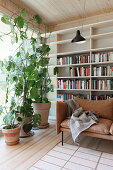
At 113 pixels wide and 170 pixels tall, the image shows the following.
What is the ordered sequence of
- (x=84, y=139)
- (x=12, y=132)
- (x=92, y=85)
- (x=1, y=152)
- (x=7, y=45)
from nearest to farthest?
1. (x=1, y=152)
2. (x=12, y=132)
3. (x=84, y=139)
4. (x=7, y=45)
5. (x=92, y=85)

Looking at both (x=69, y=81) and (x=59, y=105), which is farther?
(x=69, y=81)

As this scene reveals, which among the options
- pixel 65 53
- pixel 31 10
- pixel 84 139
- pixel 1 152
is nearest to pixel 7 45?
pixel 31 10

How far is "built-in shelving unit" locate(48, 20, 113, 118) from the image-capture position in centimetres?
Result: 329

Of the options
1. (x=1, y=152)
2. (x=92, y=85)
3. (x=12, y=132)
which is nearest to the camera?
(x=1, y=152)

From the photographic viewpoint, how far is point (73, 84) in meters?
3.58

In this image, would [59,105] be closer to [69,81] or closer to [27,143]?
[27,143]

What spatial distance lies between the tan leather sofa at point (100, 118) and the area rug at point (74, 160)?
273 mm

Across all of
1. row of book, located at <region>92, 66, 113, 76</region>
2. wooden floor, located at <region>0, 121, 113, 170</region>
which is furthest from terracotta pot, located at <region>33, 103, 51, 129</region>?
row of book, located at <region>92, 66, 113, 76</region>

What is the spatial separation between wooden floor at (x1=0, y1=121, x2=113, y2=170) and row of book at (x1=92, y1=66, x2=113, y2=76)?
4.95ft

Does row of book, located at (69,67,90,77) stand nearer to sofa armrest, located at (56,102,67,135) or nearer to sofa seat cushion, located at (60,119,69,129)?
sofa armrest, located at (56,102,67,135)

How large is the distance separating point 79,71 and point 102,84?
68 cm

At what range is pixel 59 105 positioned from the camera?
2.39m

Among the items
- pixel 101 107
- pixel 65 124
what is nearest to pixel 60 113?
pixel 65 124

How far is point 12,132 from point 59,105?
93 centimetres
